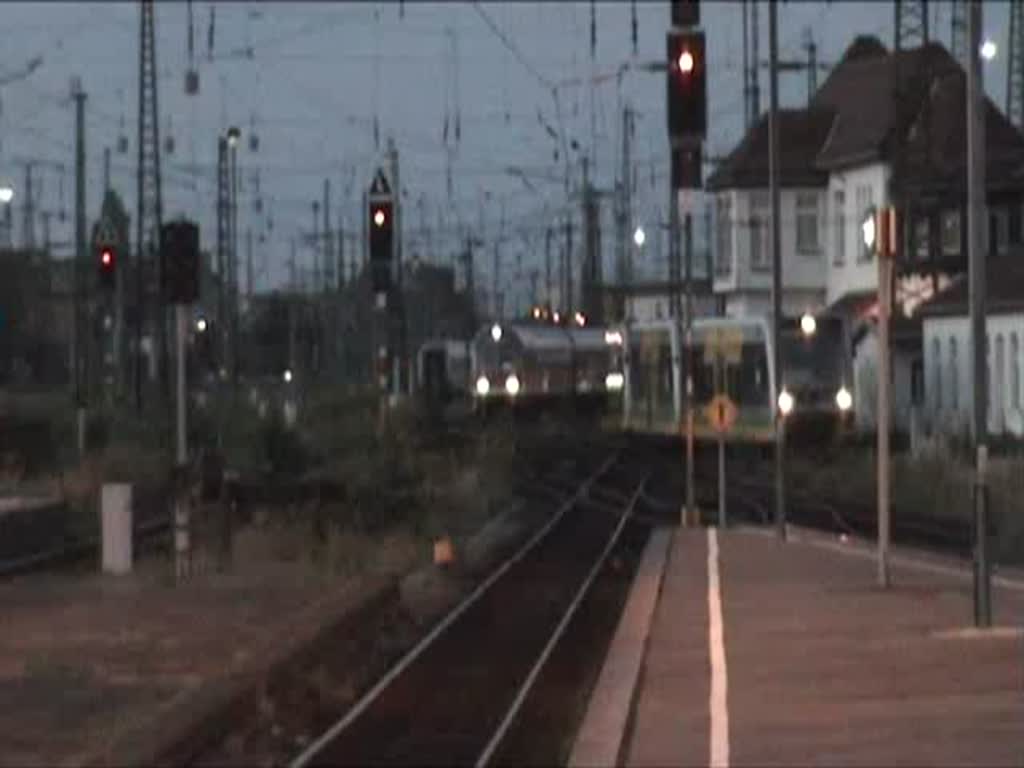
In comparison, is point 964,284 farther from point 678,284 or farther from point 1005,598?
point 1005,598

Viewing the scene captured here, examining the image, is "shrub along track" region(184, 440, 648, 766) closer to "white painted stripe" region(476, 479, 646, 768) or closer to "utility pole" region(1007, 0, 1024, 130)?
"white painted stripe" region(476, 479, 646, 768)

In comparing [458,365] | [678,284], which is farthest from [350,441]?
[458,365]

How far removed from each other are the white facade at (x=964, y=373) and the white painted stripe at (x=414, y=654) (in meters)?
15.2

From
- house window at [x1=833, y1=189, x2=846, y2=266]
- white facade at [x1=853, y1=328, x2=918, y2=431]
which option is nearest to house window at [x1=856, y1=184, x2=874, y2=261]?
house window at [x1=833, y1=189, x2=846, y2=266]

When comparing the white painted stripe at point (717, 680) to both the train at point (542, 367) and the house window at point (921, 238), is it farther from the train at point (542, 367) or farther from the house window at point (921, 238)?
the train at point (542, 367)

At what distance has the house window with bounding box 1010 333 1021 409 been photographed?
208 ft

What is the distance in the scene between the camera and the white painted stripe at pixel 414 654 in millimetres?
19906

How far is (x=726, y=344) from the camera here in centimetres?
6075

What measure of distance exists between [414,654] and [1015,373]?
3863 centimetres

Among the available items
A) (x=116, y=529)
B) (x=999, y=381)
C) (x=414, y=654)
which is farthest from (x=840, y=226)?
(x=414, y=654)

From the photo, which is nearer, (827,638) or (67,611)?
(827,638)

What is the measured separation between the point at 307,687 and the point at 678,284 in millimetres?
46593

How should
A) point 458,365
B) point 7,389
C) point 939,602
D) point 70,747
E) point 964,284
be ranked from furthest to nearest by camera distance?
point 458,365 < point 7,389 < point 964,284 < point 939,602 < point 70,747

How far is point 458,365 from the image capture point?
101 metres
